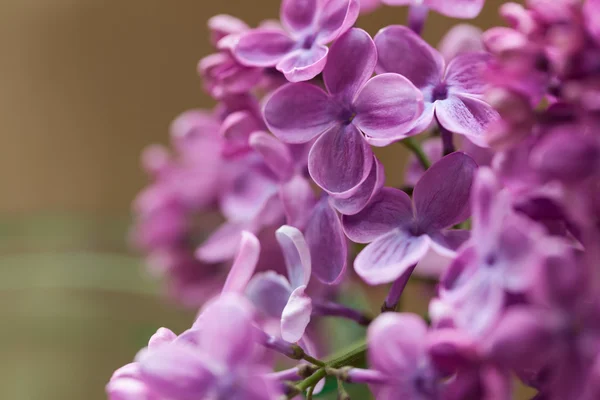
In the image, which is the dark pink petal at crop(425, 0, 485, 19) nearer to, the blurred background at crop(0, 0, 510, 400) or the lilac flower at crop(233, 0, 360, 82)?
the lilac flower at crop(233, 0, 360, 82)

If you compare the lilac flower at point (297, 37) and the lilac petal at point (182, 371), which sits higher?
the lilac flower at point (297, 37)

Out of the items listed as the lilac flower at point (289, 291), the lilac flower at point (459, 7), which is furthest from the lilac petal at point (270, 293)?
the lilac flower at point (459, 7)

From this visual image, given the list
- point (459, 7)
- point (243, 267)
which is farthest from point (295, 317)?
point (459, 7)

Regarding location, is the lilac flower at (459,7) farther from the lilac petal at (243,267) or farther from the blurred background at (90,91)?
the blurred background at (90,91)

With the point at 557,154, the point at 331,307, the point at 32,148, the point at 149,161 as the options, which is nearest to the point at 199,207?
the point at 149,161

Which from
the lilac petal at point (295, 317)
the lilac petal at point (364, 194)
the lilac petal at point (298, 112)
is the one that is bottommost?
the lilac petal at point (295, 317)

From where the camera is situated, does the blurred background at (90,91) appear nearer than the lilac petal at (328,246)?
No

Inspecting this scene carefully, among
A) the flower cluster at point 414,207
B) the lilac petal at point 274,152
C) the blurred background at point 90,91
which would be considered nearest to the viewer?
the flower cluster at point 414,207

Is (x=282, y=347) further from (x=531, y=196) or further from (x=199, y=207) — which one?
(x=199, y=207)
